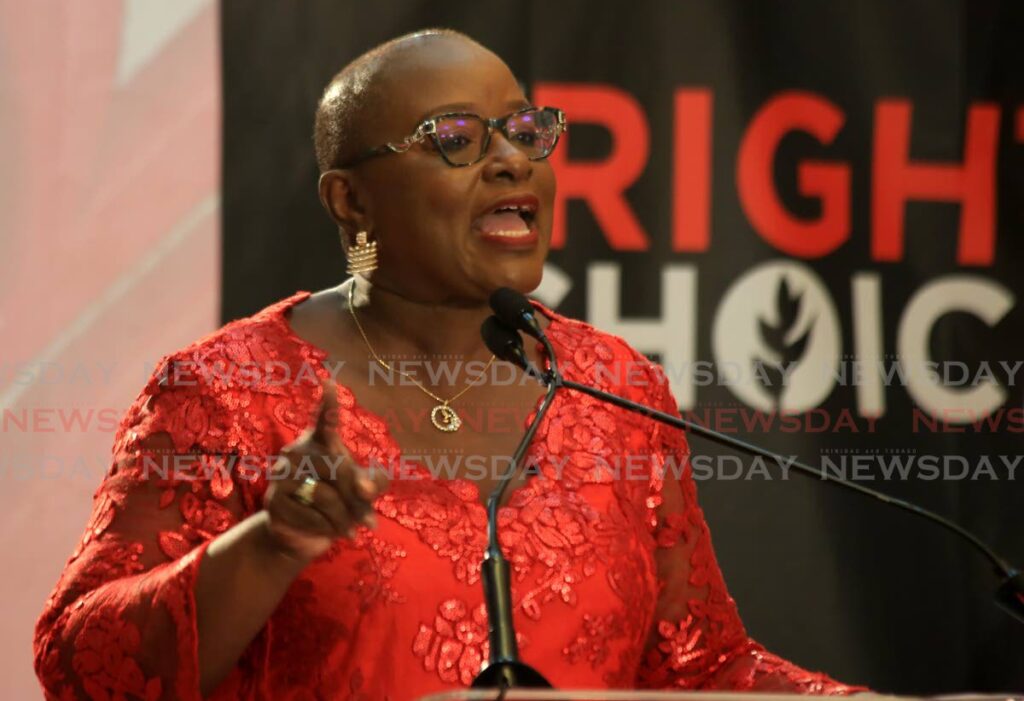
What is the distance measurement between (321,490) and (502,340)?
15.3 inches

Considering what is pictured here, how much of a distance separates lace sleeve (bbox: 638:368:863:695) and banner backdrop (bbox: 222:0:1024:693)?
0.94 metres

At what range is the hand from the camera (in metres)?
1.65

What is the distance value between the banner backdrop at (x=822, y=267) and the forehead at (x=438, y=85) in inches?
43.2

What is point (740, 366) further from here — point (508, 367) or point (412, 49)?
point (412, 49)

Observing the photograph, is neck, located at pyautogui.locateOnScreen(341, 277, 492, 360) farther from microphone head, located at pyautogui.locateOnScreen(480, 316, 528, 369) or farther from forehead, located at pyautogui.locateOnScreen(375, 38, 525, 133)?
microphone head, located at pyautogui.locateOnScreen(480, 316, 528, 369)

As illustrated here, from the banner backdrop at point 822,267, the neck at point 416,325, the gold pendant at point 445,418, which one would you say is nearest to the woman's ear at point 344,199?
the neck at point 416,325

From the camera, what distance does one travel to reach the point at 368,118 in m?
2.46

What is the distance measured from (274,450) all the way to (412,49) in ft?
2.26

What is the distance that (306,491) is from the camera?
1.71 m

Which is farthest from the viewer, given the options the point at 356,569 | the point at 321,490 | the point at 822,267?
the point at 822,267

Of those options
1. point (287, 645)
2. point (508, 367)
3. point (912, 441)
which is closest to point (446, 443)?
point (508, 367)

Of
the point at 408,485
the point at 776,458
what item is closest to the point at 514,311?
the point at 776,458

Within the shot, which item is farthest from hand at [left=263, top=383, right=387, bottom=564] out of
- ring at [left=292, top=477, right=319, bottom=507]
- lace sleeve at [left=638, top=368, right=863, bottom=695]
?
lace sleeve at [left=638, top=368, right=863, bottom=695]

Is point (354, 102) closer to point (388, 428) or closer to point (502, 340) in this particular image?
point (388, 428)
